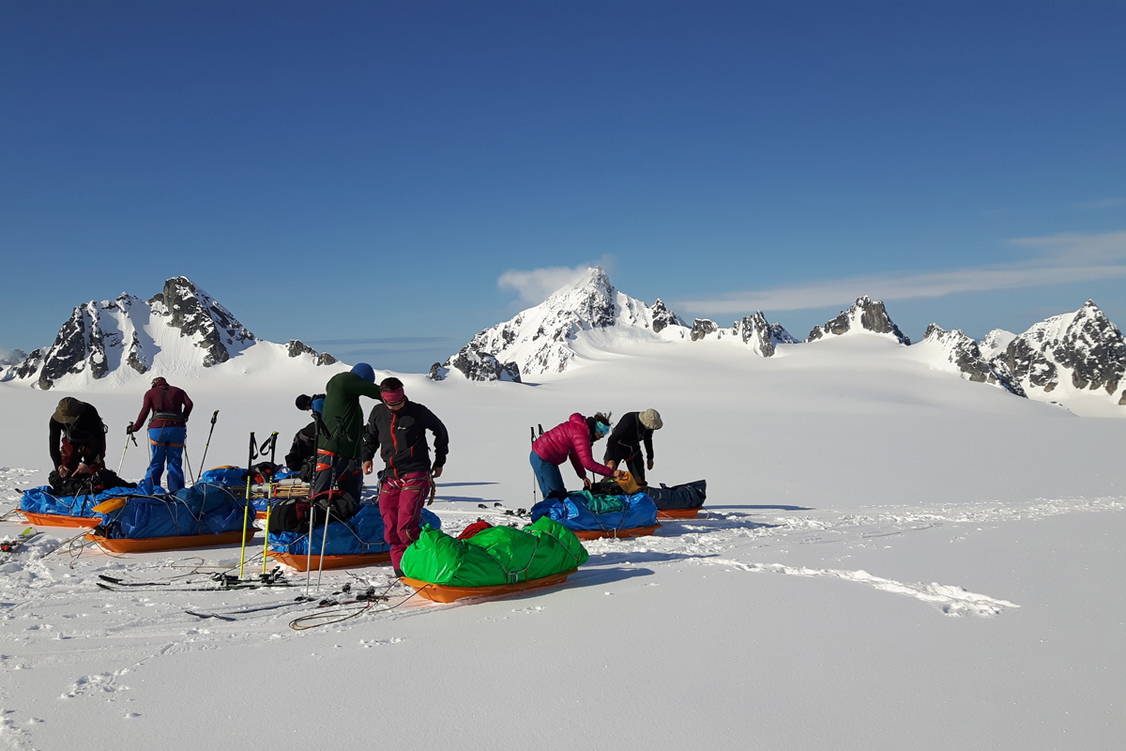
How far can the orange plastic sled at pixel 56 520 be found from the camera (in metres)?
8.20

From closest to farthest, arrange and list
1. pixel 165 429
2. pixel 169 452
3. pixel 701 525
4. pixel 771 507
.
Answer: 1. pixel 701 525
2. pixel 165 429
3. pixel 169 452
4. pixel 771 507

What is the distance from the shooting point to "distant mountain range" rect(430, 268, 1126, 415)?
9356cm

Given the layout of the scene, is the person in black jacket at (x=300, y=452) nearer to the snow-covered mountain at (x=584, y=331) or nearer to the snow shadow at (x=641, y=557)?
the snow shadow at (x=641, y=557)

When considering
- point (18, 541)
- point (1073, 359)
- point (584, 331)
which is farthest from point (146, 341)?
point (1073, 359)

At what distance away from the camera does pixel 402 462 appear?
19.5 feet

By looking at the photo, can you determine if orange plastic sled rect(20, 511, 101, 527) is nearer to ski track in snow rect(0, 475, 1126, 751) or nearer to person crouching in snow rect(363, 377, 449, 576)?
ski track in snow rect(0, 475, 1126, 751)

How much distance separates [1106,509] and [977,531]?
4577mm

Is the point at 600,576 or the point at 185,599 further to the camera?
the point at 600,576

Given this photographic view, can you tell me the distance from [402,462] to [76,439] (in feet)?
17.4

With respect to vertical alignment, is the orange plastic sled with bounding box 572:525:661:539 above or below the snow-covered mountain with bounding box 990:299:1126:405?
below

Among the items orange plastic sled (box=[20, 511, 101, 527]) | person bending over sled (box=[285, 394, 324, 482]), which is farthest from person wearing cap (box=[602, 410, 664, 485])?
orange plastic sled (box=[20, 511, 101, 527])

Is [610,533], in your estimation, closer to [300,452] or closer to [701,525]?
[701,525]

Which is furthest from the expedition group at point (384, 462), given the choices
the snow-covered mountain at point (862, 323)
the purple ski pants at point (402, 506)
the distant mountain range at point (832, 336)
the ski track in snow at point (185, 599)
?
the snow-covered mountain at point (862, 323)

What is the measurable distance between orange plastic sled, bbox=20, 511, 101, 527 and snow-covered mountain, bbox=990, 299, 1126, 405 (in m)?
145
